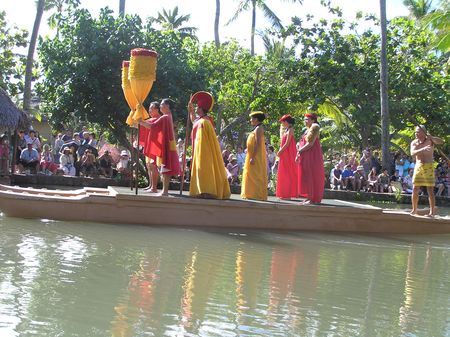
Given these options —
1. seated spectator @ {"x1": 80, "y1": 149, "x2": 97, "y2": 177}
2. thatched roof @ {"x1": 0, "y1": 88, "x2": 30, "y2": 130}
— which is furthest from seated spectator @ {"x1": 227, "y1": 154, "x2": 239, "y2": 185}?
thatched roof @ {"x1": 0, "y1": 88, "x2": 30, "y2": 130}

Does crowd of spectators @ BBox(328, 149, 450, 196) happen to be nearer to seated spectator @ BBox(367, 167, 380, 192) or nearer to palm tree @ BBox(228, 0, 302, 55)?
seated spectator @ BBox(367, 167, 380, 192)

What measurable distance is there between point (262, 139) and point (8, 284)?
4.45 metres

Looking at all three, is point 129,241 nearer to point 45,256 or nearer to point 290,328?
point 45,256

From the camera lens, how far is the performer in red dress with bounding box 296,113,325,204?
816 centimetres

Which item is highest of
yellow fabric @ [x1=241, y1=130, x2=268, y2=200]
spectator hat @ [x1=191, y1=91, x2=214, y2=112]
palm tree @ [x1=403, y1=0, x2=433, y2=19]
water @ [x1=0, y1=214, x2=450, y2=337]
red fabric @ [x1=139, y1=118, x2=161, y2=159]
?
palm tree @ [x1=403, y1=0, x2=433, y2=19]

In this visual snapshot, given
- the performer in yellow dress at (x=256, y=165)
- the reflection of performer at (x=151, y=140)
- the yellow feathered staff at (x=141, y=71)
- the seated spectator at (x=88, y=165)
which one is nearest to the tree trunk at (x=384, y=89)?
the seated spectator at (x=88, y=165)

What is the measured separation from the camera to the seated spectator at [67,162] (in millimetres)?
14852

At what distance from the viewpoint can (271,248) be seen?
6621mm

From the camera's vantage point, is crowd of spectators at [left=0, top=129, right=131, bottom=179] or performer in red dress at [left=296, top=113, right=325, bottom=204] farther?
crowd of spectators at [left=0, top=129, right=131, bottom=179]

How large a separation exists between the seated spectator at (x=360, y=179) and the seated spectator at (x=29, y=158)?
772 cm

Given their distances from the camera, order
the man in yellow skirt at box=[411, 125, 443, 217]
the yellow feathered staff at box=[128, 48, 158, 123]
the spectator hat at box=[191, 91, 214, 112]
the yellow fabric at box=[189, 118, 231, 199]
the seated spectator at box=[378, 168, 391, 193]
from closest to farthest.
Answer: the yellow feathered staff at box=[128, 48, 158, 123] → the yellow fabric at box=[189, 118, 231, 199] → the spectator hat at box=[191, 91, 214, 112] → the man in yellow skirt at box=[411, 125, 443, 217] → the seated spectator at box=[378, 168, 391, 193]

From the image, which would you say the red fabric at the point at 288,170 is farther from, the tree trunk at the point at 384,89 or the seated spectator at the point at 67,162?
the tree trunk at the point at 384,89

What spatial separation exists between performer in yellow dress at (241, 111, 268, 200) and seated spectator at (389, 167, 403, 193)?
27.7 ft

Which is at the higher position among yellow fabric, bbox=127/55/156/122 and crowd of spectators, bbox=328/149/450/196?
yellow fabric, bbox=127/55/156/122
